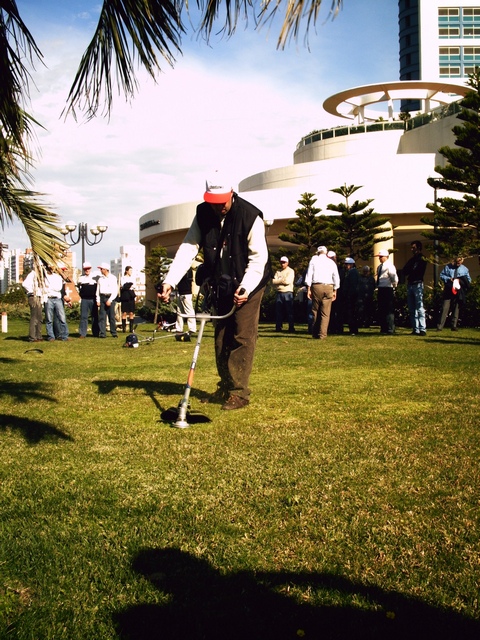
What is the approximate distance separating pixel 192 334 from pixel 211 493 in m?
12.6

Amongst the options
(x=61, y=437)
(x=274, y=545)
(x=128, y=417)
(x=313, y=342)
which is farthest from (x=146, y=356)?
(x=274, y=545)

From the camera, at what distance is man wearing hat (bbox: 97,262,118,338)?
18422mm

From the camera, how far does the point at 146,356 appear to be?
12188 millimetres

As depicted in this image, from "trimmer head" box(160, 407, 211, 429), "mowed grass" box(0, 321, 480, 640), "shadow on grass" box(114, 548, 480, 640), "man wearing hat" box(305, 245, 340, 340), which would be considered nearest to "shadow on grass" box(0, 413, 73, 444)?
"mowed grass" box(0, 321, 480, 640)

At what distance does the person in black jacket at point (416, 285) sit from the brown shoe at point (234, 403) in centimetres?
968

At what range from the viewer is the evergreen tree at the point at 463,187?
2152 cm

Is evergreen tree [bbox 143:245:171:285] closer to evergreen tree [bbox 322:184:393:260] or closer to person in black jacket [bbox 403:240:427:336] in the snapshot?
evergreen tree [bbox 322:184:393:260]

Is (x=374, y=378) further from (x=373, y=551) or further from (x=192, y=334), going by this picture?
(x=192, y=334)

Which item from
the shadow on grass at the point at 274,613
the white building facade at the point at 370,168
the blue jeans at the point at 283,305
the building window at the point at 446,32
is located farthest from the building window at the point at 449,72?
the shadow on grass at the point at 274,613

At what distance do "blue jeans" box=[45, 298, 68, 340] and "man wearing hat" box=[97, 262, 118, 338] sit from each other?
147 cm

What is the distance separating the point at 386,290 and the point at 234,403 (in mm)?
10436

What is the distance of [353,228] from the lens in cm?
3055

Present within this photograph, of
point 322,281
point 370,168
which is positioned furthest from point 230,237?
point 370,168

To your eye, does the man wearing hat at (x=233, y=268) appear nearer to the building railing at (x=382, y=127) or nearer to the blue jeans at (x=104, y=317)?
the blue jeans at (x=104, y=317)
